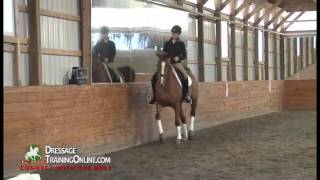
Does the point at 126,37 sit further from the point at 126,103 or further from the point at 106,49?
the point at 126,103

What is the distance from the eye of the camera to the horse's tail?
8883 mm

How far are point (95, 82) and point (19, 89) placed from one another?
2.14 meters

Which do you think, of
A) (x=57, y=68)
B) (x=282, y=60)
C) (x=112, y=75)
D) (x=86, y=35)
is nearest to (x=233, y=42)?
(x=282, y=60)

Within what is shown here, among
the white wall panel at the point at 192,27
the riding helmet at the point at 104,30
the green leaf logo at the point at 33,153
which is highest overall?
the white wall panel at the point at 192,27

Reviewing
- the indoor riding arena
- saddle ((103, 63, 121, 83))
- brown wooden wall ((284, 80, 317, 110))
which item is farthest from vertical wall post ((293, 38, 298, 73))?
saddle ((103, 63, 121, 83))

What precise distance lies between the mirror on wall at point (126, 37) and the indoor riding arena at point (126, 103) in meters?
0.02

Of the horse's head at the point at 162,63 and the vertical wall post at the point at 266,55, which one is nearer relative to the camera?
the horse's head at the point at 162,63

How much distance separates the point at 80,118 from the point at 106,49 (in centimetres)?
154

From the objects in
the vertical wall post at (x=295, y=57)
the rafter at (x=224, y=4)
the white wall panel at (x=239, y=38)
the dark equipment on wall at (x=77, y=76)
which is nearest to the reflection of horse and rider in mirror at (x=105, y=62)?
the dark equipment on wall at (x=77, y=76)

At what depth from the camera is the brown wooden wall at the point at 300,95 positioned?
671 inches

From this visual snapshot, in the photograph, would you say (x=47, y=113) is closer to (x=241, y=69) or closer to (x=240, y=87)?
(x=240, y=87)

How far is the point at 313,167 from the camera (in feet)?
20.6

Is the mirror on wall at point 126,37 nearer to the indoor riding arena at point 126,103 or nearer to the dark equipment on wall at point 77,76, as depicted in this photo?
the indoor riding arena at point 126,103

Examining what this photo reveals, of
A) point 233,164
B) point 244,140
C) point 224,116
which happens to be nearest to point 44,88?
point 233,164
